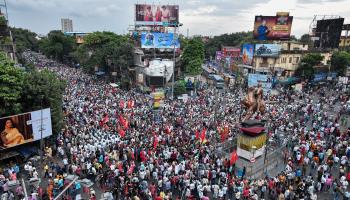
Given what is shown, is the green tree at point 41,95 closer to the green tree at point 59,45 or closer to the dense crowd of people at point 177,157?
the dense crowd of people at point 177,157

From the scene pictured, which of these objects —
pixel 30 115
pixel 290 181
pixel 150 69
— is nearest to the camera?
pixel 290 181

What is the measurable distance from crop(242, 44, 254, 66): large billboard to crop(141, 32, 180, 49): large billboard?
44.0ft

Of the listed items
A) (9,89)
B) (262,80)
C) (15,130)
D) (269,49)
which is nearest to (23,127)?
(15,130)

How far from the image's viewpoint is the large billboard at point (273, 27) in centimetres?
5033

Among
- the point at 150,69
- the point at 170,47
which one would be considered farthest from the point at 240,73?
the point at 150,69

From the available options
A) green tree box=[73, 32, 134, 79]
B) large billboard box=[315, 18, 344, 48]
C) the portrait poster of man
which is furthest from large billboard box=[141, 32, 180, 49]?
the portrait poster of man

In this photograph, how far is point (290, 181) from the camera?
16.5 meters

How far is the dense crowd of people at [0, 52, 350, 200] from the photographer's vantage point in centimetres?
1506

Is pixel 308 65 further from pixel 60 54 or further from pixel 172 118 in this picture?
pixel 60 54

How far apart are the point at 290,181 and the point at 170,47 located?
38623mm

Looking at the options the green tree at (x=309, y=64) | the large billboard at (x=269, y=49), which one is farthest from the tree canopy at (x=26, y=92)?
the green tree at (x=309, y=64)

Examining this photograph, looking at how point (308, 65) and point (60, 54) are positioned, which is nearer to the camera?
point (308, 65)

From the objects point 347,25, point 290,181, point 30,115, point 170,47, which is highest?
point 347,25

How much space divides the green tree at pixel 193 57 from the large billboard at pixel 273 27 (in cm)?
1064
